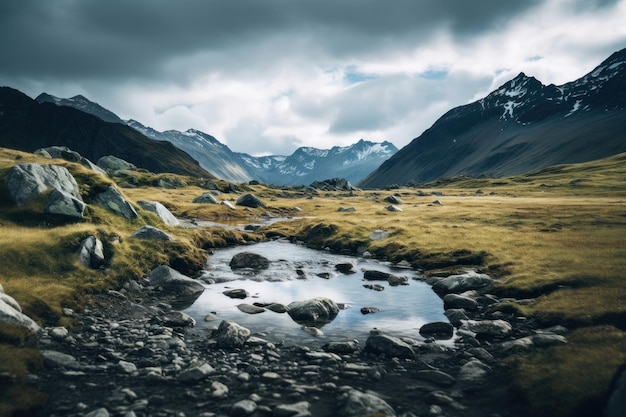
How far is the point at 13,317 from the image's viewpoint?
1638cm

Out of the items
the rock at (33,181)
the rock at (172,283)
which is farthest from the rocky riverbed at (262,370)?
the rock at (33,181)

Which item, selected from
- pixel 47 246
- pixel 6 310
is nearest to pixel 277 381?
pixel 6 310

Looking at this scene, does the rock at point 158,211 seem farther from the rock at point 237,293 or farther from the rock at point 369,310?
the rock at point 369,310

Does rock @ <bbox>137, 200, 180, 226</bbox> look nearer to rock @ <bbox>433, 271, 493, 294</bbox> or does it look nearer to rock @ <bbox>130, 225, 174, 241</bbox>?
rock @ <bbox>130, 225, 174, 241</bbox>

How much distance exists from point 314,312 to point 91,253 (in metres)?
15.9

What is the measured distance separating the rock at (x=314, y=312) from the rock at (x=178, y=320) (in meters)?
5.64

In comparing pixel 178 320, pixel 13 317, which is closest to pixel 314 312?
pixel 178 320

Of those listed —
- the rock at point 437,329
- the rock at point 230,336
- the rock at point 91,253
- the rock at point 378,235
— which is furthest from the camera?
the rock at point 378,235

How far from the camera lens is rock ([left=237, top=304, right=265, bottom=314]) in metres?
23.4

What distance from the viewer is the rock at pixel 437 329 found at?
19.7 meters

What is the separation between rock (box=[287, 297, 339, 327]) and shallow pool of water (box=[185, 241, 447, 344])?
417 millimetres

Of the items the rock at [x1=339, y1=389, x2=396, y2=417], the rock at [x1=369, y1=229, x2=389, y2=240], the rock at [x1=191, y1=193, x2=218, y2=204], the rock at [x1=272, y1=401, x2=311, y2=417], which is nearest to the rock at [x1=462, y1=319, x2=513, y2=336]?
the rock at [x1=339, y1=389, x2=396, y2=417]

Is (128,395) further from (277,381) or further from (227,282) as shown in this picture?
(227,282)

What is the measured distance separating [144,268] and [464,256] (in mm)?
27572
